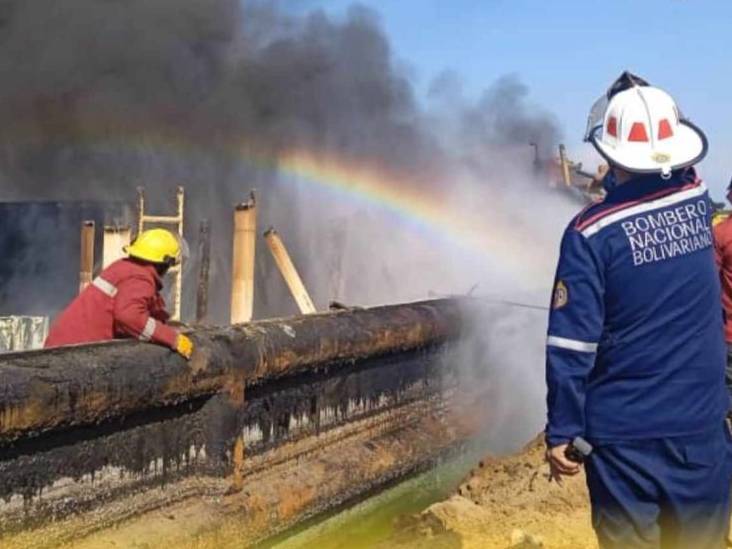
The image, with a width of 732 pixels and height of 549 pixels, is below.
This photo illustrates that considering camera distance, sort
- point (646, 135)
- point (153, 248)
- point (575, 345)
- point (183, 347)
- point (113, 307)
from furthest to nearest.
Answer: point (153, 248) → point (113, 307) → point (183, 347) → point (646, 135) → point (575, 345)

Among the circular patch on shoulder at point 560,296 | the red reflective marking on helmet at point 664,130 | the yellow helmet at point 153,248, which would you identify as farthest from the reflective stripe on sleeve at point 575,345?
the yellow helmet at point 153,248

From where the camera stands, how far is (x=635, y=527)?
10.1 feet

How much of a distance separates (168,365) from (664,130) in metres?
2.76

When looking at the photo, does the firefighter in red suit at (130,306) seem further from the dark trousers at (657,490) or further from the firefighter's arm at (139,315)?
the dark trousers at (657,490)

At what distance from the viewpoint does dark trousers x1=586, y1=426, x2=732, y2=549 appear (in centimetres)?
306

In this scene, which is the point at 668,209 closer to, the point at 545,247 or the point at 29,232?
the point at 545,247

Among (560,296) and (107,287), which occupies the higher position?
(560,296)

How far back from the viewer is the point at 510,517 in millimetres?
5738

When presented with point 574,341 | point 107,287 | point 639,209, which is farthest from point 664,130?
point 107,287

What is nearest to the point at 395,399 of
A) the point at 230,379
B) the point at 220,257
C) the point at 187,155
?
the point at 230,379

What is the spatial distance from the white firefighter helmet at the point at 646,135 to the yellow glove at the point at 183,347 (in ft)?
8.55

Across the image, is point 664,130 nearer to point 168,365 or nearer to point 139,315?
point 168,365

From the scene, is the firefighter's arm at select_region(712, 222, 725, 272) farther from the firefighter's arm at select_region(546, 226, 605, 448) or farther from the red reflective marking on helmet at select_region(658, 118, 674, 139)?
the firefighter's arm at select_region(546, 226, 605, 448)

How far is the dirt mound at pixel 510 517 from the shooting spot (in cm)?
534
